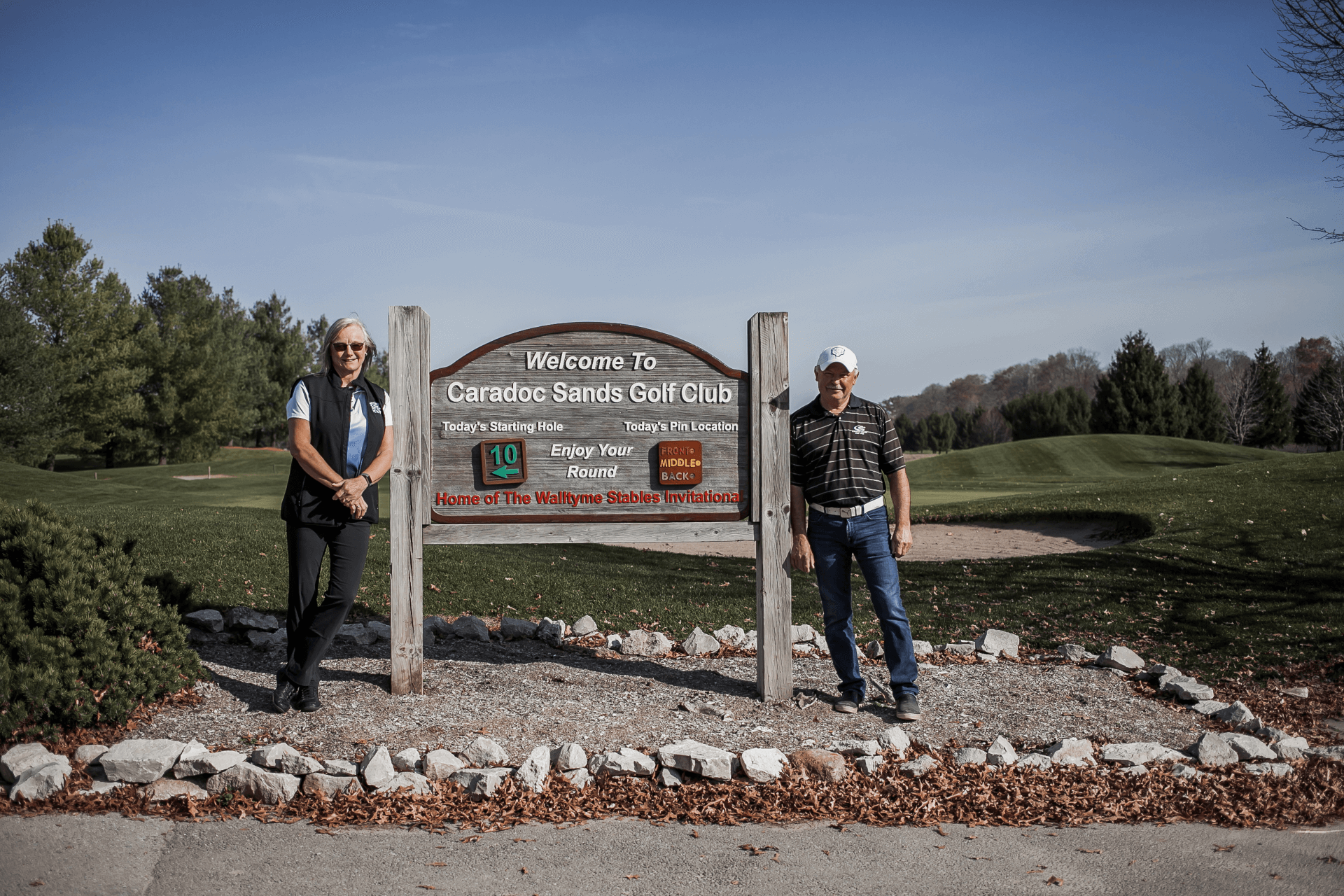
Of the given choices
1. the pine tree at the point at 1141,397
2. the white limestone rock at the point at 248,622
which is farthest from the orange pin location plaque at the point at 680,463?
the pine tree at the point at 1141,397

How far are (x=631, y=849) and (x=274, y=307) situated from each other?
74593mm

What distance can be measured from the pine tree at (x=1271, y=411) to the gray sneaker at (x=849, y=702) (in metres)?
59.5

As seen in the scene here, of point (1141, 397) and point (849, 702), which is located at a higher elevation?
point (1141, 397)

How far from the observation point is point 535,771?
13.5ft

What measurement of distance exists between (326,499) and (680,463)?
2.22 metres

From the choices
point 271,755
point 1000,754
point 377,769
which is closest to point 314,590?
point 271,755

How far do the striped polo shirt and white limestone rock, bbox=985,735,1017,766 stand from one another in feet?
4.93

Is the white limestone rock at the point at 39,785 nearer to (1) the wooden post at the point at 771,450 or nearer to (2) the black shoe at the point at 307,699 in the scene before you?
(2) the black shoe at the point at 307,699

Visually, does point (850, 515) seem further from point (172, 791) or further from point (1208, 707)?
point (172, 791)

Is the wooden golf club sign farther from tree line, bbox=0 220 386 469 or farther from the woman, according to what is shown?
tree line, bbox=0 220 386 469

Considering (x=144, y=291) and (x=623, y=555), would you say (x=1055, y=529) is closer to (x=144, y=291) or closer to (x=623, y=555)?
(x=623, y=555)

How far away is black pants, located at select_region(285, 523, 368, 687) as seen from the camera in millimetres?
4949

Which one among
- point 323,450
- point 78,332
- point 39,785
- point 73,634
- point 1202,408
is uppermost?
point 78,332

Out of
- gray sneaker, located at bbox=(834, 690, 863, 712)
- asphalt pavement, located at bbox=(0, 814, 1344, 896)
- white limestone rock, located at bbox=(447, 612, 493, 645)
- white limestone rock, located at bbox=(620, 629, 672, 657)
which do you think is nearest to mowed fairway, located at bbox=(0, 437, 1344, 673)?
white limestone rock, located at bbox=(620, 629, 672, 657)
